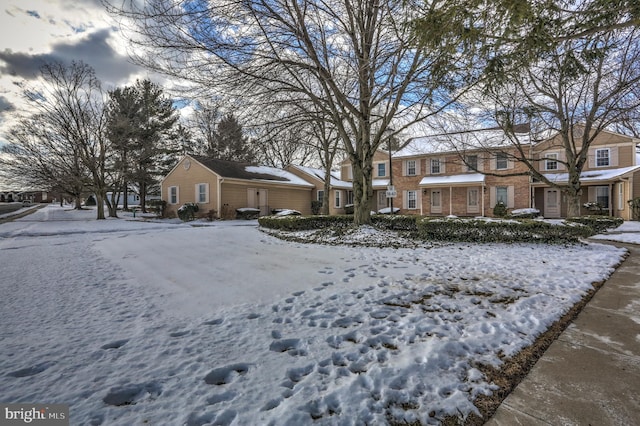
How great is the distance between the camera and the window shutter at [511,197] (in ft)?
65.4

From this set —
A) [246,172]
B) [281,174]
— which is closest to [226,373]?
[246,172]

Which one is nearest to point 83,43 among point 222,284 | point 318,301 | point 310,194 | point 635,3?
point 222,284

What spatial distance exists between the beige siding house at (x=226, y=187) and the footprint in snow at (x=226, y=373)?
59.8 feet

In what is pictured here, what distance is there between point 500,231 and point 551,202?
55.7 ft

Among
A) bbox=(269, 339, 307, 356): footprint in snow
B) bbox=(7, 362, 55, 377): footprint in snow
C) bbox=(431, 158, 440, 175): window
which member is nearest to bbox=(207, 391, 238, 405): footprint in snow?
bbox=(269, 339, 307, 356): footprint in snow

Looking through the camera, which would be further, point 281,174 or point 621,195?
point 281,174

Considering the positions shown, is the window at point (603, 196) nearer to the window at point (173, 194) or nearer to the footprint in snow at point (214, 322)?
the footprint in snow at point (214, 322)

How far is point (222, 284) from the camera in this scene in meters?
4.57

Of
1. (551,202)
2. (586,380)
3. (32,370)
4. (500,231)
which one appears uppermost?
(551,202)

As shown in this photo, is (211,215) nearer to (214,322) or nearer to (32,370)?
(214,322)

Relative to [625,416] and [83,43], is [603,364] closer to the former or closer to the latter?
[625,416]

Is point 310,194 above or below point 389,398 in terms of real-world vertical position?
above

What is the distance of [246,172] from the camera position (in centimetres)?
2247

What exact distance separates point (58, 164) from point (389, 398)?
2695cm
